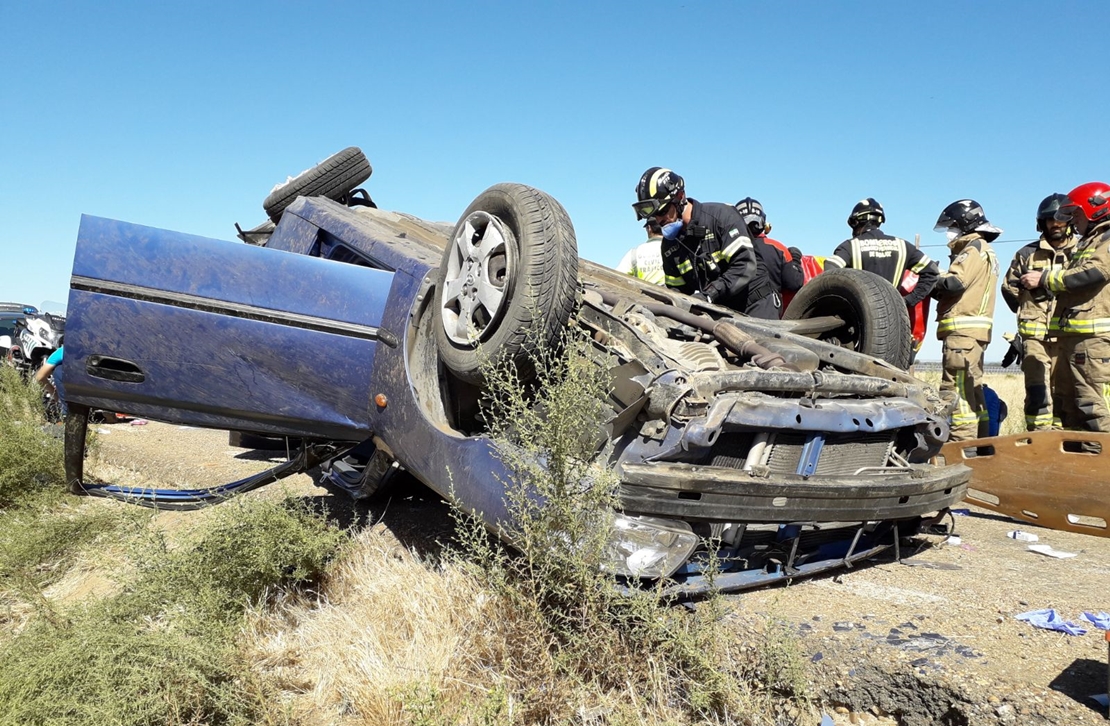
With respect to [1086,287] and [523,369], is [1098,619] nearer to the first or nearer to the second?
[523,369]

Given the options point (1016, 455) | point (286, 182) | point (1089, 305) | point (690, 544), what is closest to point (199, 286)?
point (286, 182)

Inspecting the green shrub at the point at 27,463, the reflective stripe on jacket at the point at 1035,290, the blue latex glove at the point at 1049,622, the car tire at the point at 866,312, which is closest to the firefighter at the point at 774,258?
the reflective stripe on jacket at the point at 1035,290

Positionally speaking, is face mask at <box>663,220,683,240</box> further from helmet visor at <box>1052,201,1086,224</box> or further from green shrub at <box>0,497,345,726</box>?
green shrub at <box>0,497,345,726</box>

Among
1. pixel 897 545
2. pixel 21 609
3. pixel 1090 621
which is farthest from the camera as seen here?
pixel 21 609

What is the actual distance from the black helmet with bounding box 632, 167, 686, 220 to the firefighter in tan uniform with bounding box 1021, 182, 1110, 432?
2.49 meters

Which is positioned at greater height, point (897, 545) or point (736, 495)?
point (736, 495)

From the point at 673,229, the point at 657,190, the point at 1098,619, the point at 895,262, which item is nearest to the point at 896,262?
the point at 895,262

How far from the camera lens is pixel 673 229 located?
5.43 meters

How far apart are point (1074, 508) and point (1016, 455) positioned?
1.16ft

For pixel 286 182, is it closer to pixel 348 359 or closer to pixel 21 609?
pixel 348 359

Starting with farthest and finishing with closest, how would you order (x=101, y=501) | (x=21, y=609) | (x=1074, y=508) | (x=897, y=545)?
(x=101, y=501)
(x=1074, y=508)
(x=21, y=609)
(x=897, y=545)

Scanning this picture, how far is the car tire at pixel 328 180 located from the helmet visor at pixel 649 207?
171 cm

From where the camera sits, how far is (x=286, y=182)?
15.6 feet

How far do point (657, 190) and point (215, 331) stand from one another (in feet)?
9.64
